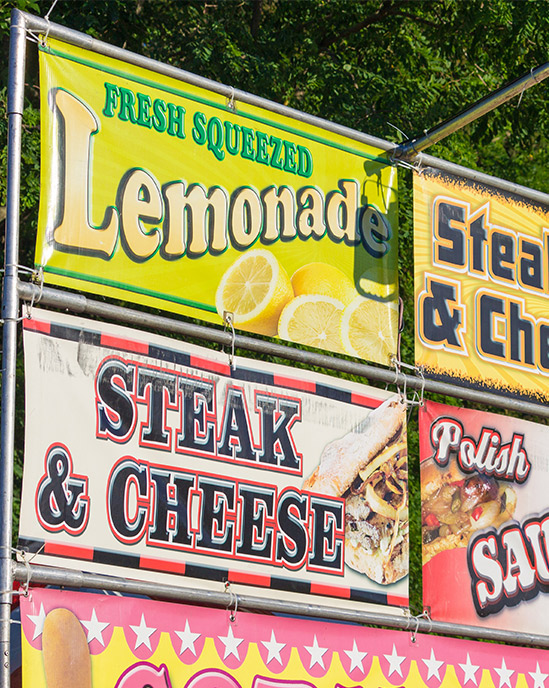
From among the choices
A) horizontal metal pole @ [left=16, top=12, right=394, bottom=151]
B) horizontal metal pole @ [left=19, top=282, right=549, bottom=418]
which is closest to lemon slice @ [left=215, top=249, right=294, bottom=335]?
horizontal metal pole @ [left=19, top=282, right=549, bottom=418]

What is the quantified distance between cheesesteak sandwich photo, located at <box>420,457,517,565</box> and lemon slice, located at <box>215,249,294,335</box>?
3.93 feet

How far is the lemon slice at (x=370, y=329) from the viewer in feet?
20.0

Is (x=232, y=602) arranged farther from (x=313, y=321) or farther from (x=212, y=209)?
(x=212, y=209)

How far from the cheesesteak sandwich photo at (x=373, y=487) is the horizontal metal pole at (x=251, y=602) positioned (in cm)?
23

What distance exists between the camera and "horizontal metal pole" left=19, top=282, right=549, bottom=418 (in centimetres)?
496

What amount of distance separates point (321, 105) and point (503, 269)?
6912mm

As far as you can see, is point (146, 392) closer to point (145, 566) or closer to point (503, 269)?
point (145, 566)

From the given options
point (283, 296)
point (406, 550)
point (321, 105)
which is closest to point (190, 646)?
point (406, 550)

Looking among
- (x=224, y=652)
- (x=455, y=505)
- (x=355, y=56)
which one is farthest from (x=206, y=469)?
(x=355, y=56)

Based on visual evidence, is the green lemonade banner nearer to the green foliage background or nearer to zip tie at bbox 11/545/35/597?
zip tie at bbox 11/545/35/597

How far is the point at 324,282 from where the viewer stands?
238 inches

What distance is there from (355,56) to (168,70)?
938 cm

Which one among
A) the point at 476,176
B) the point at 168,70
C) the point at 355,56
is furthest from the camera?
the point at 355,56

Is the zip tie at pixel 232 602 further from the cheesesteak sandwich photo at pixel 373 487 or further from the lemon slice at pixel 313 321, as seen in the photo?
the lemon slice at pixel 313 321
